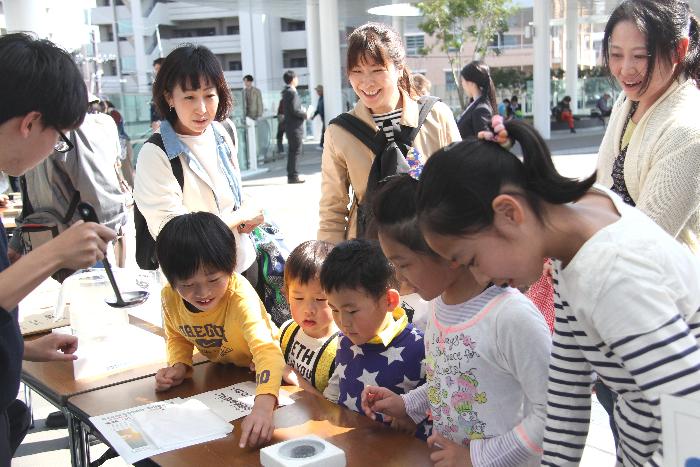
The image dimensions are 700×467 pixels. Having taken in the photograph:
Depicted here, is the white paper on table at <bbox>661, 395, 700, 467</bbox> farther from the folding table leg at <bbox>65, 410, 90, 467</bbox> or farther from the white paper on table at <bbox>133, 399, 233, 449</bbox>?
the folding table leg at <bbox>65, 410, 90, 467</bbox>

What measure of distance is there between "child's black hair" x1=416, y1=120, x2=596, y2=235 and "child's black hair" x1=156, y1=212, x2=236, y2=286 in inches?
39.6

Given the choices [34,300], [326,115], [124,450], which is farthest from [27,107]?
[326,115]

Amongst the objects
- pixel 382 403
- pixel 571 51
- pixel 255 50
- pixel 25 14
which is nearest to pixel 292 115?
pixel 25 14

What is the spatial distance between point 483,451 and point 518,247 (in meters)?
0.55

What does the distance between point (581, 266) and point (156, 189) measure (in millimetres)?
1820

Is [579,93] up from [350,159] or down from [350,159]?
up

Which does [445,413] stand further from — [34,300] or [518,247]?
[34,300]

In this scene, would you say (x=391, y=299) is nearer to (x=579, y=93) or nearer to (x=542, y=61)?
(x=542, y=61)

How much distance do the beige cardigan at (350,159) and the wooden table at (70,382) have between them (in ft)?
2.29

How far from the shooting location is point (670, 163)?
194 cm

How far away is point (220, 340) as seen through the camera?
2279mm

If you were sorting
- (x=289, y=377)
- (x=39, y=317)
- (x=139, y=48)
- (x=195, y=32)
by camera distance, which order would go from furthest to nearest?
(x=195, y=32) → (x=139, y=48) → (x=39, y=317) → (x=289, y=377)

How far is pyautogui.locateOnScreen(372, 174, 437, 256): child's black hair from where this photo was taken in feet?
5.63

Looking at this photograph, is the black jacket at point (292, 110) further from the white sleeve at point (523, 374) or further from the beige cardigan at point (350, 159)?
the white sleeve at point (523, 374)
